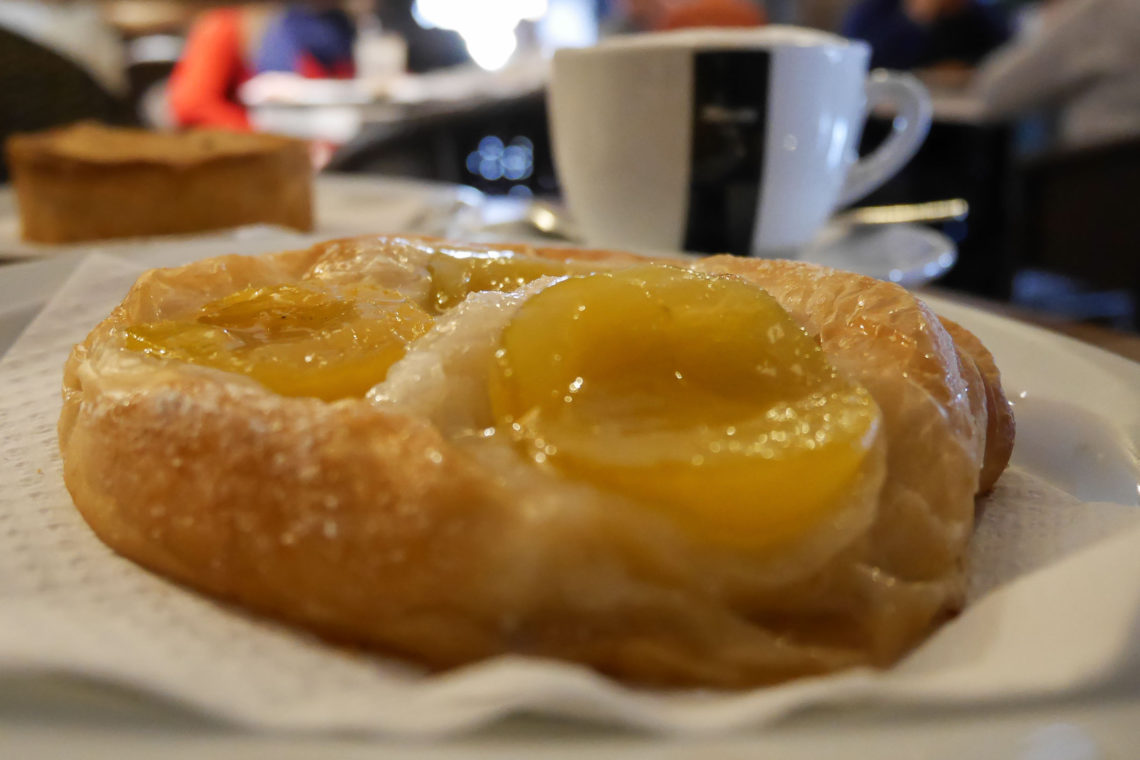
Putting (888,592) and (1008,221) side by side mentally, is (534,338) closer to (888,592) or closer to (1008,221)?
(888,592)

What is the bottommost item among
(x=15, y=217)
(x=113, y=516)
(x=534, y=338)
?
(x=15, y=217)

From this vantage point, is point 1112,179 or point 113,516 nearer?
point 113,516

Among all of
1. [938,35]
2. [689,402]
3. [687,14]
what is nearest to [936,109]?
[938,35]

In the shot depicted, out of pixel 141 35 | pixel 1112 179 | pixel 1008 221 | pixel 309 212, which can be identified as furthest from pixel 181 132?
pixel 141 35

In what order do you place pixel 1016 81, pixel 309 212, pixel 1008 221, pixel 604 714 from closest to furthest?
1. pixel 604 714
2. pixel 309 212
3. pixel 1008 221
4. pixel 1016 81

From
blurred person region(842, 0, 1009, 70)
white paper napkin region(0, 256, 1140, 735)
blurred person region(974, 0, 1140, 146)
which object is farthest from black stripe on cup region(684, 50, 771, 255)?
blurred person region(842, 0, 1009, 70)

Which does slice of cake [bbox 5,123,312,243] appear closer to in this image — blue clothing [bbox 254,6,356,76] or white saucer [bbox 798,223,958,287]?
white saucer [bbox 798,223,958,287]

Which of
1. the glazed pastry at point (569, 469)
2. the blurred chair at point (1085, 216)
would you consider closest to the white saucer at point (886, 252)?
the glazed pastry at point (569, 469)

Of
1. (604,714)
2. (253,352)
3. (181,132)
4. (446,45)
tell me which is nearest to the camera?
(604,714)
